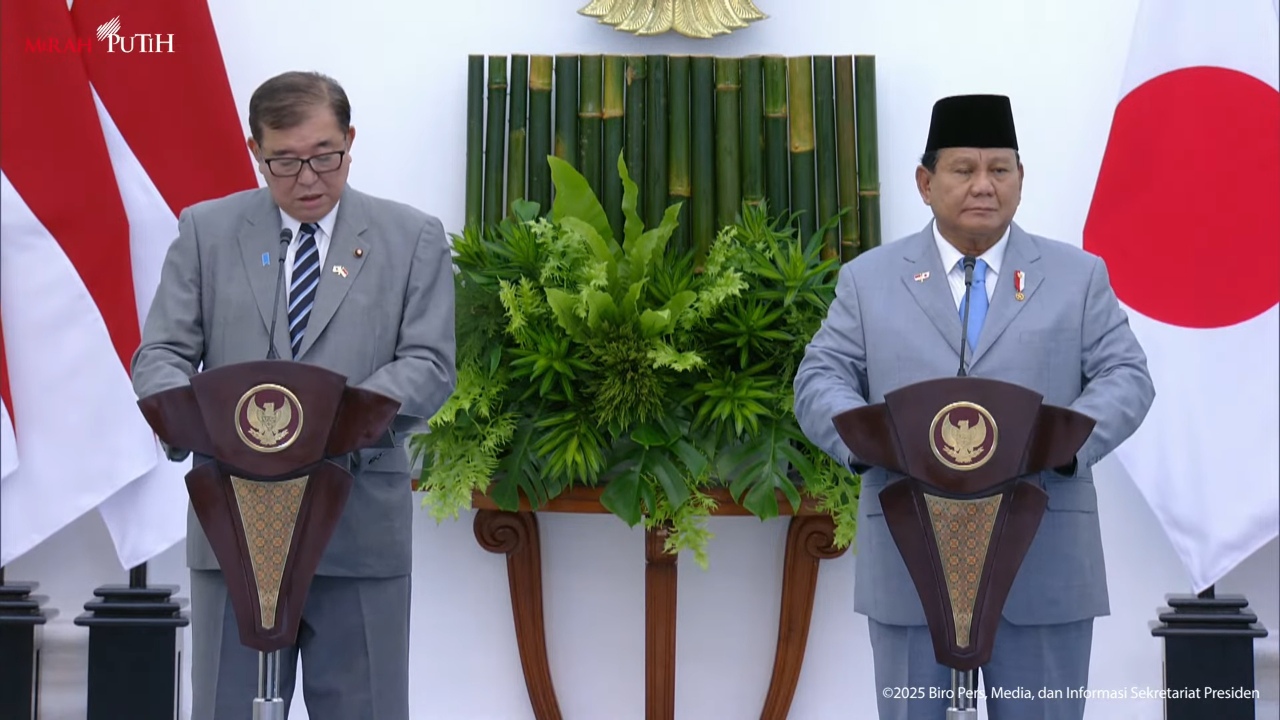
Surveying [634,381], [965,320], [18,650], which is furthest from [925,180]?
[18,650]

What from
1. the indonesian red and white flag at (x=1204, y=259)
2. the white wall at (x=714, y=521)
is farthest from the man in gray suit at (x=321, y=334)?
the indonesian red and white flag at (x=1204, y=259)

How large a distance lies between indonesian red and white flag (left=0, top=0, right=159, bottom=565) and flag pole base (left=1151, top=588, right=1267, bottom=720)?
9.02 feet

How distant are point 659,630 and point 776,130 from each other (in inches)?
55.3

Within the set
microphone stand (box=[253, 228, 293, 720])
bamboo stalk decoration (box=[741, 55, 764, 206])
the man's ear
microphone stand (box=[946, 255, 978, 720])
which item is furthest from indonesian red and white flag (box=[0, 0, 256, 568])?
microphone stand (box=[946, 255, 978, 720])

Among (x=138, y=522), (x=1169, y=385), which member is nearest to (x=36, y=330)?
(x=138, y=522)

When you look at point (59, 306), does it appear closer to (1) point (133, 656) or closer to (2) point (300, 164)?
(1) point (133, 656)

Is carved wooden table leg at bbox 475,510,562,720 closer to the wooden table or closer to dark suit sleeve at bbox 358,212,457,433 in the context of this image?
the wooden table

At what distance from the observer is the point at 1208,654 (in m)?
3.81

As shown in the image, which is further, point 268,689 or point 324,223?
point 324,223

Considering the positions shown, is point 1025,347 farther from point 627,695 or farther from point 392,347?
point 627,695

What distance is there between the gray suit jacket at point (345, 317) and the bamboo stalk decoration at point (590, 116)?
160 cm

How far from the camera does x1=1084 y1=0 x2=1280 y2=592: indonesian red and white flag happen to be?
374cm

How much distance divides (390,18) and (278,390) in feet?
7.55

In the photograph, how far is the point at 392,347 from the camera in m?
2.46
